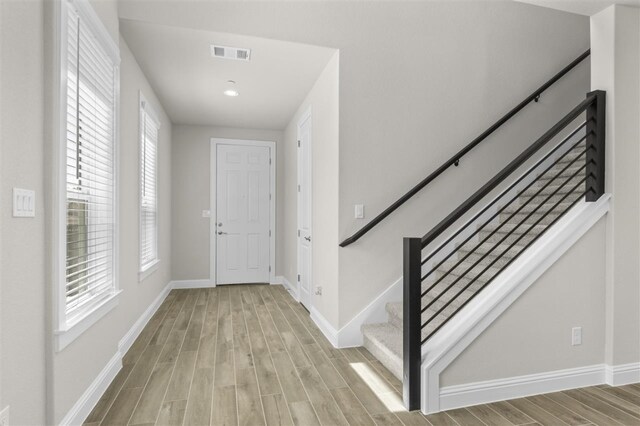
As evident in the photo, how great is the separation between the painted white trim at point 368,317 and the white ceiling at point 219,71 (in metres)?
2.18

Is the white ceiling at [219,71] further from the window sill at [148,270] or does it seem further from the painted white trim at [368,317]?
the painted white trim at [368,317]

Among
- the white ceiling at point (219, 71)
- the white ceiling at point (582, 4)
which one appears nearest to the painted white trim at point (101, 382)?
the white ceiling at point (219, 71)

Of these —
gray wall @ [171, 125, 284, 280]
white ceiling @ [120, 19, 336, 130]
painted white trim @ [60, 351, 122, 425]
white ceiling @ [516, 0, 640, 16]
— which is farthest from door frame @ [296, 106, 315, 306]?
white ceiling @ [516, 0, 640, 16]

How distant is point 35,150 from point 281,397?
189 cm

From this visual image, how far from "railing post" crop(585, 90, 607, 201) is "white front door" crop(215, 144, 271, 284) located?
4418mm

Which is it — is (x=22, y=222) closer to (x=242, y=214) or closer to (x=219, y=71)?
(x=219, y=71)

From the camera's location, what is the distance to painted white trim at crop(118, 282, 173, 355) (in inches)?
119

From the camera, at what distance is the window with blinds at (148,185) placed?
3820mm

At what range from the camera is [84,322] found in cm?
206

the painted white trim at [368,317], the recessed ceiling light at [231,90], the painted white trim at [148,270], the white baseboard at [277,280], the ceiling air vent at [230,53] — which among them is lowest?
the white baseboard at [277,280]

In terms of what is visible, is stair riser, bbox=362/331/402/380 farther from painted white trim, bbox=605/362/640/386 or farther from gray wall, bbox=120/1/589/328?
painted white trim, bbox=605/362/640/386

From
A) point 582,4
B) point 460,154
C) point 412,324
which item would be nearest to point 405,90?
point 460,154

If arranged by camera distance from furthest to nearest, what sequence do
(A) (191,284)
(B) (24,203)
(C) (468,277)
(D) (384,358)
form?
(A) (191,284) < (C) (468,277) < (D) (384,358) < (B) (24,203)

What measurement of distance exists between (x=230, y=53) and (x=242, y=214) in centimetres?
302
